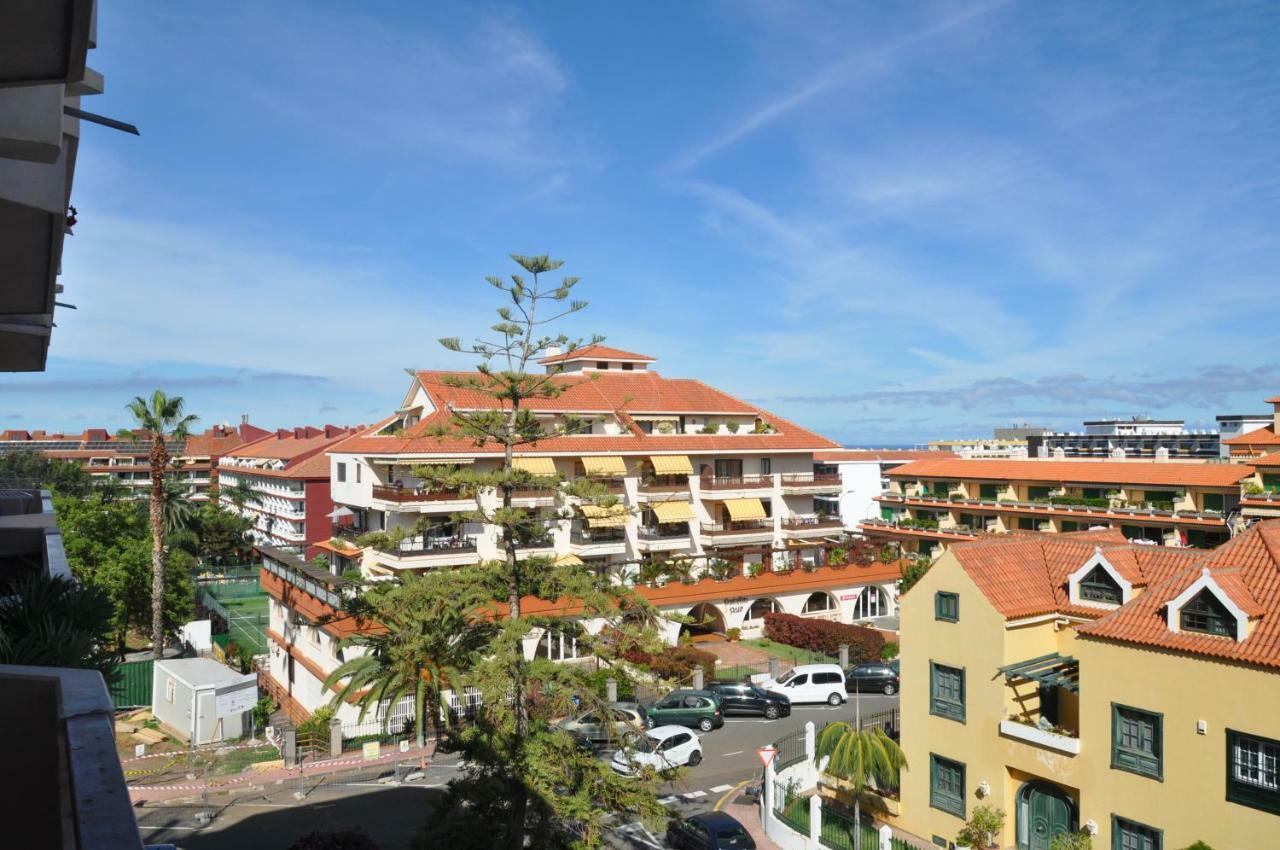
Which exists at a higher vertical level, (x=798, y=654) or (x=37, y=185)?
(x=37, y=185)

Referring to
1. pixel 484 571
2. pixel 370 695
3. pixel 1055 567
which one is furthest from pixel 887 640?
pixel 484 571

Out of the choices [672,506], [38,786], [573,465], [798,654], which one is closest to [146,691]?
[573,465]

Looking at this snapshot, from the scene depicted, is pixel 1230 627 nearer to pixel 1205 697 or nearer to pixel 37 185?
pixel 1205 697

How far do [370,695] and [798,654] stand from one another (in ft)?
62.6

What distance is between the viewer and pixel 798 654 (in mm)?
37469

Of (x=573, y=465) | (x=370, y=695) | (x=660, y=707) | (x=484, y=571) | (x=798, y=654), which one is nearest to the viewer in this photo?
(x=484, y=571)

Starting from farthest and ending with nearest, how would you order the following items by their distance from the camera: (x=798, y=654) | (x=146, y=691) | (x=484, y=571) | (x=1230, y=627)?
1. (x=798, y=654)
2. (x=146, y=691)
3. (x=484, y=571)
4. (x=1230, y=627)

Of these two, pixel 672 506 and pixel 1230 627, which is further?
pixel 672 506

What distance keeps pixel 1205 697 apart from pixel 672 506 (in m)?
26.7

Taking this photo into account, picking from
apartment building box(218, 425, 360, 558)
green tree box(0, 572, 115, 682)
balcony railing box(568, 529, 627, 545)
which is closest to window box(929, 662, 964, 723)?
green tree box(0, 572, 115, 682)

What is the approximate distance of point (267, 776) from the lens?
81.4 ft

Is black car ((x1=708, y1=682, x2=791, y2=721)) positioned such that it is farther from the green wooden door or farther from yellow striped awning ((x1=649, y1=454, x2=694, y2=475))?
yellow striped awning ((x1=649, y1=454, x2=694, y2=475))

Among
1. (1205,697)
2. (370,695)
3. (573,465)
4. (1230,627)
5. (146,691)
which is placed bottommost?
(146,691)

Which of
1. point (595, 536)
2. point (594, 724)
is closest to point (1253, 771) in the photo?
A: point (594, 724)
